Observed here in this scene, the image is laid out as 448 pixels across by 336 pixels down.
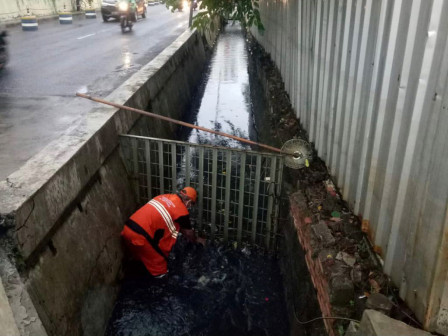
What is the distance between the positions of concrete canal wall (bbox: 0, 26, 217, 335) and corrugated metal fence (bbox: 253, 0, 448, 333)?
261 centimetres

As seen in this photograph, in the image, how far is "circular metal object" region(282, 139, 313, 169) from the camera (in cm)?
480

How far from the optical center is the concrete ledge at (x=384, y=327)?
2178 millimetres

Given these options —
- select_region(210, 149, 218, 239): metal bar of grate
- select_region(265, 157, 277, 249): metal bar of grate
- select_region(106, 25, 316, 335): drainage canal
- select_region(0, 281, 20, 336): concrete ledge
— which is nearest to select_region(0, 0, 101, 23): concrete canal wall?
select_region(106, 25, 316, 335): drainage canal

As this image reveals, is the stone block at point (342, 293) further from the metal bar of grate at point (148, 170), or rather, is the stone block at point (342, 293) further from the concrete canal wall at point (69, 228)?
the metal bar of grate at point (148, 170)

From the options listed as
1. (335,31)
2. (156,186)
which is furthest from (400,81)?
(156,186)

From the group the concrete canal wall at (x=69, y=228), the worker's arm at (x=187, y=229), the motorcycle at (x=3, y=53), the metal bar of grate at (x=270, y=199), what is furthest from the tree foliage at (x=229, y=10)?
the motorcycle at (x=3, y=53)

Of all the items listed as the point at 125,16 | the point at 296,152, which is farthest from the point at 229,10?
the point at 125,16

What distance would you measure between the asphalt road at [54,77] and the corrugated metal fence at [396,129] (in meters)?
3.29

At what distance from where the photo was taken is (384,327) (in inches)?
86.7

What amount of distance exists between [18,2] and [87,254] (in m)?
24.3

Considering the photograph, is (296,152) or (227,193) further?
(227,193)

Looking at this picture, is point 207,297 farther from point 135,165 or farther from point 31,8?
point 31,8

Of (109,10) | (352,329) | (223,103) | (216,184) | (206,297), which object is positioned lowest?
(206,297)

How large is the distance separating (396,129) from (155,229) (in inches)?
117
